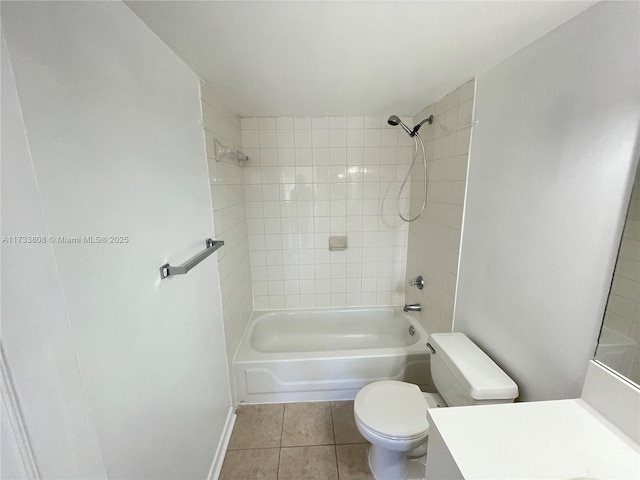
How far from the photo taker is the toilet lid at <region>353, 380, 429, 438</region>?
46.3 inches

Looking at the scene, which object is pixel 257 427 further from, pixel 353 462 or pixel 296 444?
pixel 353 462

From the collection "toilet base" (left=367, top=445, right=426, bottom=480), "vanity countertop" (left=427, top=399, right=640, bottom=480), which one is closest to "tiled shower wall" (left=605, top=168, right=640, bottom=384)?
"vanity countertop" (left=427, top=399, right=640, bottom=480)

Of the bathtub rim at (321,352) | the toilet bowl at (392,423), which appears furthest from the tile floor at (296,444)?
the bathtub rim at (321,352)

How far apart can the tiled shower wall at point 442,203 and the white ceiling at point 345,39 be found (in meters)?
0.17

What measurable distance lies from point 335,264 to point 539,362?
62.1 inches

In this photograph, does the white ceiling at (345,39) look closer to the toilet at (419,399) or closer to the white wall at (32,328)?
the white wall at (32,328)

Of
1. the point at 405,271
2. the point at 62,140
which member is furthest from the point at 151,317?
the point at 405,271

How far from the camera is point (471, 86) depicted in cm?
136

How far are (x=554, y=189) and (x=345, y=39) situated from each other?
927 millimetres

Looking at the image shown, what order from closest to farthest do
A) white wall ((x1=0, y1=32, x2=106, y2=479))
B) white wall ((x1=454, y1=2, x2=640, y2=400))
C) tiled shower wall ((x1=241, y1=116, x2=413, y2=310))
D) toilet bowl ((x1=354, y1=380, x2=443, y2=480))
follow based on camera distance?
white wall ((x1=0, y1=32, x2=106, y2=479)), white wall ((x1=454, y1=2, x2=640, y2=400)), toilet bowl ((x1=354, y1=380, x2=443, y2=480)), tiled shower wall ((x1=241, y1=116, x2=413, y2=310))

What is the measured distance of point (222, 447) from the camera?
148 cm

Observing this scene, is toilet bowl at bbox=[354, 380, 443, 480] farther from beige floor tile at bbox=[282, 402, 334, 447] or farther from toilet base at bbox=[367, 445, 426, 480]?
beige floor tile at bbox=[282, 402, 334, 447]

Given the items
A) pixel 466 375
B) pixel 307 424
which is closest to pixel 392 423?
pixel 466 375

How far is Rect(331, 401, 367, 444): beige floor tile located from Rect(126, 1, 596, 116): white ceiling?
6.69 ft
